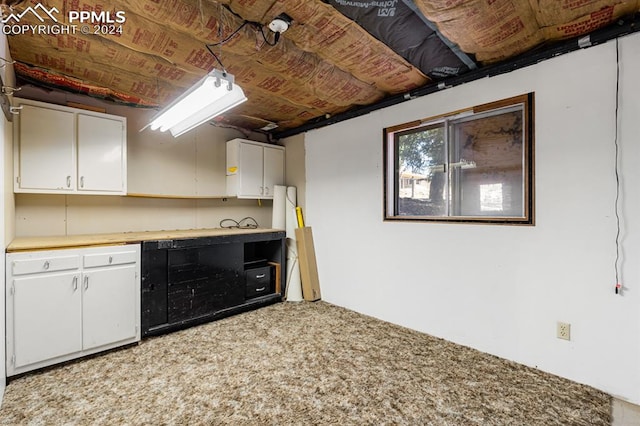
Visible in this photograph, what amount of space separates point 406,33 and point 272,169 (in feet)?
8.42

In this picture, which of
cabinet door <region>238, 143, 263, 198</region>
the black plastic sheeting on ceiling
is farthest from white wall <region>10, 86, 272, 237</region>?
the black plastic sheeting on ceiling

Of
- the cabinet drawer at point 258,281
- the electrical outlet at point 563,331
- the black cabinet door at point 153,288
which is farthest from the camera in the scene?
the cabinet drawer at point 258,281

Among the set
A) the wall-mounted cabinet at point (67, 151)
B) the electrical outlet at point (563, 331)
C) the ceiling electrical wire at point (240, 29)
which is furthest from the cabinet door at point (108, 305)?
the electrical outlet at point (563, 331)

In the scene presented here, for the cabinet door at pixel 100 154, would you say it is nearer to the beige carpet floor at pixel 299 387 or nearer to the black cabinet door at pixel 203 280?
the black cabinet door at pixel 203 280

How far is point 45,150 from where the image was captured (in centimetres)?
255

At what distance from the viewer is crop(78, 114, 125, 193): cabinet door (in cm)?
272

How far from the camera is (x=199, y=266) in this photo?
10.1 feet

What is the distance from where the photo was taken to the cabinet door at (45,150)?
2.47m

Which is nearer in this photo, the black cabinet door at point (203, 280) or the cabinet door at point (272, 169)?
the black cabinet door at point (203, 280)

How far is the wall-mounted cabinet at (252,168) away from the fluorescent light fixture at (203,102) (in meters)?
1.23

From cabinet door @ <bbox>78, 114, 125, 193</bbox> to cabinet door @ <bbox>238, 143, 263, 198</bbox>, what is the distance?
1.30 meters

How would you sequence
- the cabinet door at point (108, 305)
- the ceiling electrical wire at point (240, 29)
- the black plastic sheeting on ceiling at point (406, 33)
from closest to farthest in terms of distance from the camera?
1. the black plastic sheeting on ceiling at point (406, 33)
2. the ceiling electrical wire at point (240, 29)
3. the cabinet door at point (108, 305)

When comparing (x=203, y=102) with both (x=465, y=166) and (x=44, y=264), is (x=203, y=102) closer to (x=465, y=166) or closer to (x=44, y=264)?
(x=44, y=264)

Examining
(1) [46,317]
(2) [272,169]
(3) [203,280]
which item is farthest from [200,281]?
(2) [272,169]
